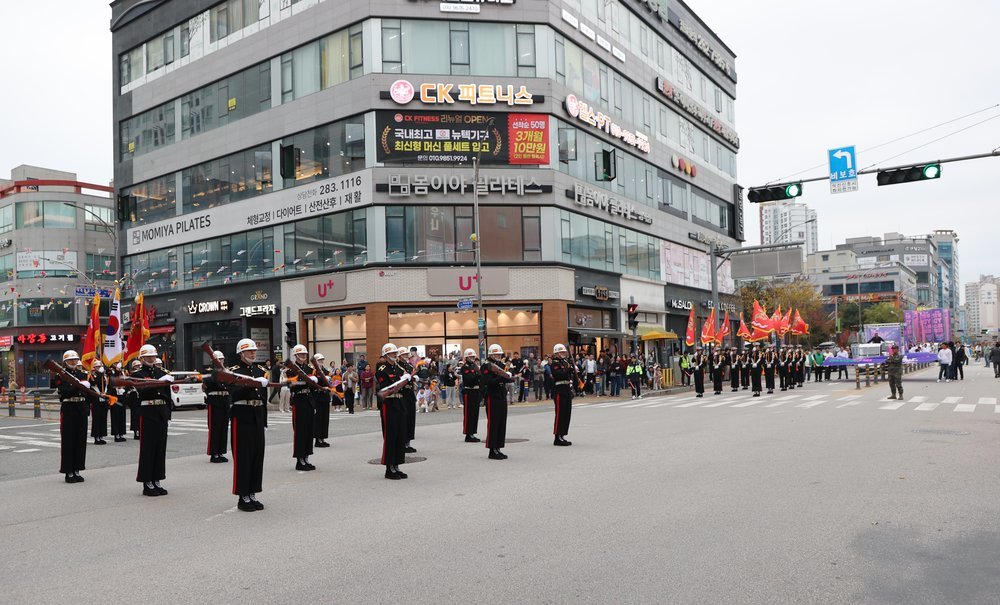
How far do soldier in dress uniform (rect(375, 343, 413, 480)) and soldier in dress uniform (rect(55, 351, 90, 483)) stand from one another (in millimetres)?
4709

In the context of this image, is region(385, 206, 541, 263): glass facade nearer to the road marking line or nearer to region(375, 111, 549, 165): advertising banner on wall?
region(375, 111, 549, 165): advertising banner on wall

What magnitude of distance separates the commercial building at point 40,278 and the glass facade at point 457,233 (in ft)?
114

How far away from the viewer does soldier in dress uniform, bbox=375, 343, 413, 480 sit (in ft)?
36.3

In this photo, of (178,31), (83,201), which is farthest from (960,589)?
(83,201)

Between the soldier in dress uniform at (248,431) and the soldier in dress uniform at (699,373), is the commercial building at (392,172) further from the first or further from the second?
the soldier in dress uniform at (248,431)

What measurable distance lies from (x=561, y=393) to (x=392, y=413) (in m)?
4.13

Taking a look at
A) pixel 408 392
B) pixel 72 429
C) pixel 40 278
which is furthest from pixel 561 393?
pixel 40 278

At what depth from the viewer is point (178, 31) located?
4488cm

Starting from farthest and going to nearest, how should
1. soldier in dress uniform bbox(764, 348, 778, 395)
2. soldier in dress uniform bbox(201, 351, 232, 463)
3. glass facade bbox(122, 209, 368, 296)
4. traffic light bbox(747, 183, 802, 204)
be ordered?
1. glass facade bbox(122, 209, 368, 296)
2. soldier in dress uniform bbox(764, 348, 778, 395)
3. traffic light bbox(747, 183, 802, 204)
4. soldier in dress uniform bbox(201, 351, 232, 463)

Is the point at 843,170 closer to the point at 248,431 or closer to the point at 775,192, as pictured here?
the point at 775,192

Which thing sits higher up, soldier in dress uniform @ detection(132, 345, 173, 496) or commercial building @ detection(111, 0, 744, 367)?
commercial building @ detection(111, 0, 744, 367)

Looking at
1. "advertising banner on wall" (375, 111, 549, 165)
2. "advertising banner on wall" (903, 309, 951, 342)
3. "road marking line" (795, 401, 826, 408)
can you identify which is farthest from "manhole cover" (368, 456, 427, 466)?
"advertising banner on wall" (903, 309, 951, 342)

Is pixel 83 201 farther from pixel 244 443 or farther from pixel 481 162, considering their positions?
pixel 244 443

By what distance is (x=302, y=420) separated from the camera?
42.4 ft
